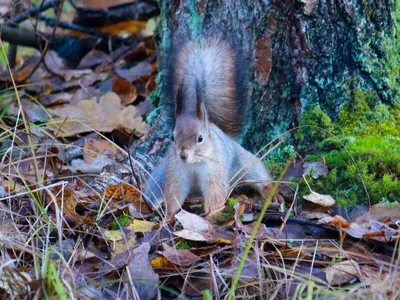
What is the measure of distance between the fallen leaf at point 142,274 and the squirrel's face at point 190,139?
52 cm

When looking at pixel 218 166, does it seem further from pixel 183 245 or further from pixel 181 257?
pixel 181 257

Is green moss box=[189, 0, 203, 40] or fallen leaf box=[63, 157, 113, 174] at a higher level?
green moss box=[189, 0, 203, 40]

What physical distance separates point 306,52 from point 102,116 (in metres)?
1.43

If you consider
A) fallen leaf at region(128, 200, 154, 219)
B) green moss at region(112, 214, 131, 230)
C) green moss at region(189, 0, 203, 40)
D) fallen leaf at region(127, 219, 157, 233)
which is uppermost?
green moss at region(189, 0, 203, 40)

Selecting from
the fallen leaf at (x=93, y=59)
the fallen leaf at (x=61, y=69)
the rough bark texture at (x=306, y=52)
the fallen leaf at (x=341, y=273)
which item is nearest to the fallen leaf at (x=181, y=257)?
the fallen leaf at (x=341, y=273)

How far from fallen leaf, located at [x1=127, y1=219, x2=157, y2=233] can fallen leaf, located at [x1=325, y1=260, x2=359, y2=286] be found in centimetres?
68

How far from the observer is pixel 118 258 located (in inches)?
84.2

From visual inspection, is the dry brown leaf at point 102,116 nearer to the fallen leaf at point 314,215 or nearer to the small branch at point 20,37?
the small branch at point 20,37

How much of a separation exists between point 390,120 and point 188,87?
3.11 ft

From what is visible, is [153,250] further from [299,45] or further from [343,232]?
[299,45]

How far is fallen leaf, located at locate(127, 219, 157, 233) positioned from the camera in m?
2.38

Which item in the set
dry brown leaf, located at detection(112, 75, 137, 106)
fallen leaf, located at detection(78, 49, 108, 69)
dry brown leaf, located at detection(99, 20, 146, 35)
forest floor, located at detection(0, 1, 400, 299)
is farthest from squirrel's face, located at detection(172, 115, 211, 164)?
dry brown leaf, located at detection(99, 20, 146, 35)

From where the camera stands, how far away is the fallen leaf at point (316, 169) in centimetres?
273

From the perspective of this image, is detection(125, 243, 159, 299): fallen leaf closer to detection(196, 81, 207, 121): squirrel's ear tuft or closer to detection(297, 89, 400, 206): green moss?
detection(196, 81, 207, 121): squirrel's ear tuft
